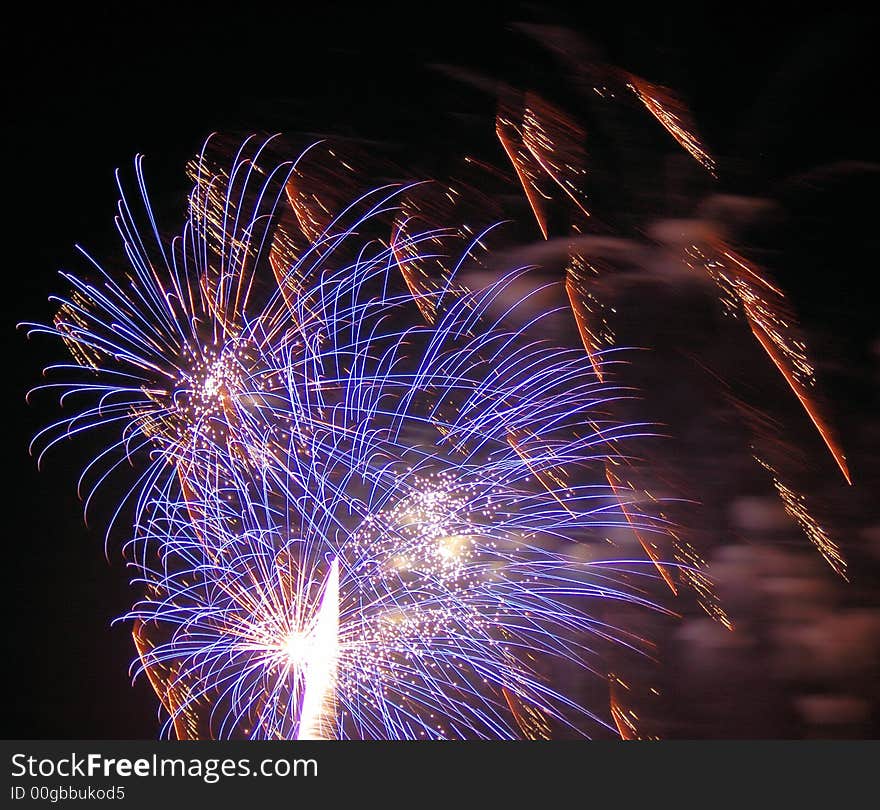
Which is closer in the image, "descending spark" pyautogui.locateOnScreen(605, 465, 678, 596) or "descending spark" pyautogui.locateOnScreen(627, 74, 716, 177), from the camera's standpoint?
"descending spark" pyautogui.locateOnScreen(605, 465, 678, 596)

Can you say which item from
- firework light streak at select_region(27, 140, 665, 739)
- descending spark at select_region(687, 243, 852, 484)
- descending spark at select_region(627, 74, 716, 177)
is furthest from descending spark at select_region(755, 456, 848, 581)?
descending spark at select_region(627, 74, 716, 177)

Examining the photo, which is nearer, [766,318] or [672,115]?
[766,318]

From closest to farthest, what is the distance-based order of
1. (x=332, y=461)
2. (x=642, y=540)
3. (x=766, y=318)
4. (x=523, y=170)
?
(x=766, y=318) < (x=642, y=540) < (x=523, y=170) < (x=332, y=461)

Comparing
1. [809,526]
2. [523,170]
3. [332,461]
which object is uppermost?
[523,170]

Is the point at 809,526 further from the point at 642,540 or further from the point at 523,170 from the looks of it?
the point at 523,170

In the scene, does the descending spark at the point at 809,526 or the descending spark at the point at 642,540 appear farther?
the descending spark at the point at 642,540

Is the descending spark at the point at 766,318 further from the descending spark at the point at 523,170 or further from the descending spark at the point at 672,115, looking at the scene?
the descending spark at the point at 523,170

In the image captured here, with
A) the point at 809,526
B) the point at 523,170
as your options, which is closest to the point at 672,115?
the point at 523,170

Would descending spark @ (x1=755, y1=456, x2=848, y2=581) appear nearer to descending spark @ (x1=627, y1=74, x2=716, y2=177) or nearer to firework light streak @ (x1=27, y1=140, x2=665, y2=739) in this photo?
firework light streak @ (x1=27, y1=140, x2=665, y2=739)

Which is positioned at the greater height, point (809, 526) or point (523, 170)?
point (523, 170)

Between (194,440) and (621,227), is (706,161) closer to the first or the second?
(621,227)

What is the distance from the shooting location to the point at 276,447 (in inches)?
112

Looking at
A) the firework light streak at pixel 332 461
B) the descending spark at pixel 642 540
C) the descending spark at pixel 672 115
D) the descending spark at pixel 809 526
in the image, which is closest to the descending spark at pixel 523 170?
the firework light streak at pixel 332 461

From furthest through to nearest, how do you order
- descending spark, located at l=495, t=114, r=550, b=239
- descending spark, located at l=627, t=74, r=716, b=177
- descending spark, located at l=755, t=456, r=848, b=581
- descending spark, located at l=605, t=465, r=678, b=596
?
1. descending spark, located at l=495, t=114, r=550, b=239
2. descending spark, located at l=627, t=74, r=716, b=177
3. descending spark, located at l=605, t=465, r=678, b=596
4. descending spark, located at l=755, t=456, r=848, b=581
